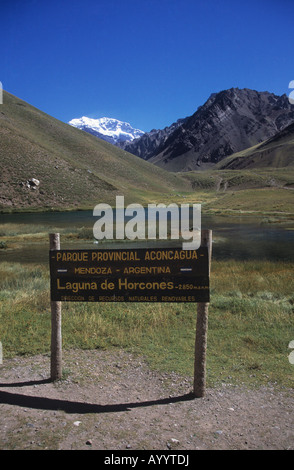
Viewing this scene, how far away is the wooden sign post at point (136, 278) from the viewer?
5965 millimetres

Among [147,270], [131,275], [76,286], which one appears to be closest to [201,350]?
[147,270]

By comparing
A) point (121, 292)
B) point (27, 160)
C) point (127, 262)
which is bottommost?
point (121, 292)

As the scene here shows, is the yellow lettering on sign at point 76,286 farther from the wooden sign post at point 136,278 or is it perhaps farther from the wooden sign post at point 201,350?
the wooden sign post at point 201,350

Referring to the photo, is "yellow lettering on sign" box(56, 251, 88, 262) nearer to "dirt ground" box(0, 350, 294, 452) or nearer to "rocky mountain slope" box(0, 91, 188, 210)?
"dirt ground" box(0, 350, 294, 452)

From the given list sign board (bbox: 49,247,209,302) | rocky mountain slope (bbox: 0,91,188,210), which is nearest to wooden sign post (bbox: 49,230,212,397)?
sign board (bbox: 49,247,209,302)

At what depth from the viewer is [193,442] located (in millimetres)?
4648

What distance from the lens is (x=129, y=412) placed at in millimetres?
5449

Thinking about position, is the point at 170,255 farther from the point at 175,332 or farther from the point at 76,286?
the point at 175,332

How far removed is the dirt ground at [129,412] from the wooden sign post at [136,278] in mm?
521

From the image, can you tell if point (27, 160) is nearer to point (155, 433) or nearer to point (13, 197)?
point (13, 197)

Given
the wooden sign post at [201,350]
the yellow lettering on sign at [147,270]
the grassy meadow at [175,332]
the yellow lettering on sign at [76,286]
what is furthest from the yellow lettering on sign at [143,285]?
the grassy meadow at [175,332]
